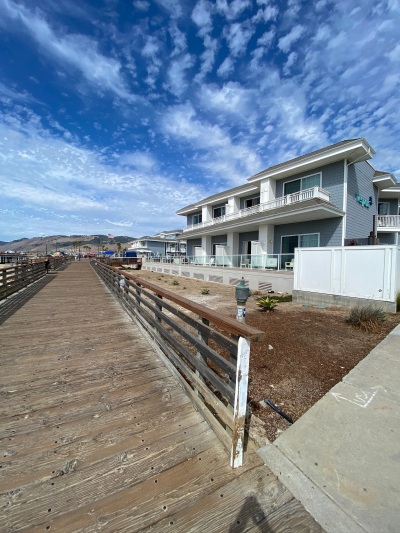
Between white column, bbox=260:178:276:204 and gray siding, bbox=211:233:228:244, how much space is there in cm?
646

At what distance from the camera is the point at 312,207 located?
13.0 m

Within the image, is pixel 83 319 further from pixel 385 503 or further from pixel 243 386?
pixel 385 503

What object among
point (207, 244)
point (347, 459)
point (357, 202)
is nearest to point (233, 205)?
point (207, 244)

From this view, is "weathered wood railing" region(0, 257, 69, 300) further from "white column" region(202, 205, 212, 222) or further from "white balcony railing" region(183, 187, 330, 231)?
"white column" region(202, 205, 212, 222)

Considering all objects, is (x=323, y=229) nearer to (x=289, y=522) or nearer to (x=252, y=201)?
(x=252, y=201)

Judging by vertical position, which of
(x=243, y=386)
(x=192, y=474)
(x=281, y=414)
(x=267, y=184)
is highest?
(x=267, y=184)

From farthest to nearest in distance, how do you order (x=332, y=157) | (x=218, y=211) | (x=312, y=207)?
(x=218, y=211) → (x=332, y=157) → (x=312, y=207)

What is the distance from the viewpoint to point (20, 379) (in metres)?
3.01

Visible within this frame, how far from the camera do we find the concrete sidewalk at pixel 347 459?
1.58 meters

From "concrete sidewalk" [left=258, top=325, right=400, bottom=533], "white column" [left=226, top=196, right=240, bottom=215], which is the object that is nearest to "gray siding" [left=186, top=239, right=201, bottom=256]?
"white column" [left=226, top=196, right=240, bottom=215]

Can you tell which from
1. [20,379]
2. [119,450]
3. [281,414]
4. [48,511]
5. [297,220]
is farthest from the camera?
[297,220]

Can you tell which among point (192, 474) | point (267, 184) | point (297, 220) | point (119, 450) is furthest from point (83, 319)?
point (267, 184)

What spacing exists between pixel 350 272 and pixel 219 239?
55.7 ft

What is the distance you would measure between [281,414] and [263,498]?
120cm
